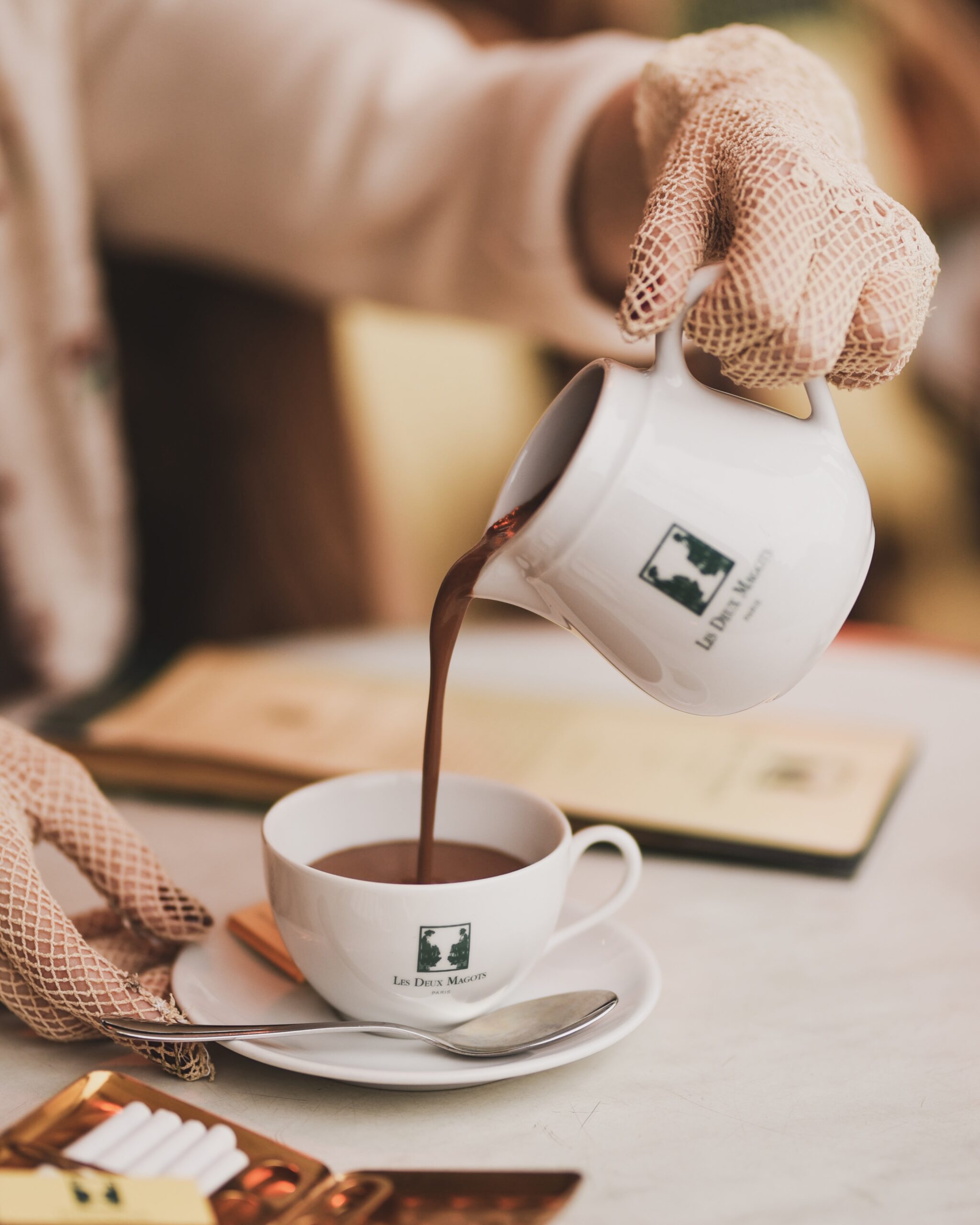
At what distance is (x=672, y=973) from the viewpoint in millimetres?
633

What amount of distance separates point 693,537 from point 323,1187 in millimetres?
276

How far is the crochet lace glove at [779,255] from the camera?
0.48 m

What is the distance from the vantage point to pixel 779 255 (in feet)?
1.58

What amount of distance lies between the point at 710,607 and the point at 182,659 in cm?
71

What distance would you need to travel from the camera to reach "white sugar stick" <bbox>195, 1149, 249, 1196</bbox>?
41 cm

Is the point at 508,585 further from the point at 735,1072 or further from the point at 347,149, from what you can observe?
the point at 347,149

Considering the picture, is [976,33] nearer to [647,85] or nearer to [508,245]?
[508,245]

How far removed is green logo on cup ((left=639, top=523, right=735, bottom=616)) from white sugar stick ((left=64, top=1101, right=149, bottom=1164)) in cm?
28

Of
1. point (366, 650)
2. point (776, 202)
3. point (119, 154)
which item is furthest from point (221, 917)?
point (119, 154)

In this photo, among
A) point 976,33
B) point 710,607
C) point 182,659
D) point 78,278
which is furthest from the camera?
point 976,33

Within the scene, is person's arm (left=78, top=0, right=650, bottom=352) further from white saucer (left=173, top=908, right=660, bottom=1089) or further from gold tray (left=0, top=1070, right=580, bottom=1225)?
gold tray (left=0, top=1070, right=580, bottom=1225)

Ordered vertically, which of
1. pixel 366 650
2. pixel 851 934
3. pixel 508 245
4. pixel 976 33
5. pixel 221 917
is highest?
pixel 976 33

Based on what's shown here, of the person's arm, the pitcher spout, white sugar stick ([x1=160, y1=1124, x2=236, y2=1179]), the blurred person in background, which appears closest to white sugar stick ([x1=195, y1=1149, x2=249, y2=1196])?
white sugar stick ([x1=160, y1=1124, x2=236, y2=1179])

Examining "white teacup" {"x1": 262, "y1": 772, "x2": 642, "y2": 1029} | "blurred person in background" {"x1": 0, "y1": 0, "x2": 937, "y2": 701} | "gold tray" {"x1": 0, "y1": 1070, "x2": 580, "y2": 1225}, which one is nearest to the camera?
"gold tray" {"x1": 0, "y1": 1070, "x2": 580, "y2": 1225}
